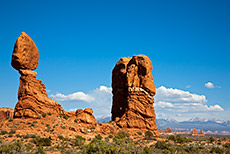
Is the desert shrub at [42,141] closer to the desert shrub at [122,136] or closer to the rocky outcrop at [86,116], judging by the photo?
the rocky outcrop at [86,116]

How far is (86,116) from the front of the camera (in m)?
43.0

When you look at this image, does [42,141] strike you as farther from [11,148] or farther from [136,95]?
[136,95]

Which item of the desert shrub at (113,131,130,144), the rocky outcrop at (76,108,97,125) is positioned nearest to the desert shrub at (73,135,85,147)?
the desert shrub at (113,131,130,144)

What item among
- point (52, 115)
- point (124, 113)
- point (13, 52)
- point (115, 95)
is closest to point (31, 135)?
point (52, 115)

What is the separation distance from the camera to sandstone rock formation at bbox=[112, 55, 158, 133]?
45.2 meters

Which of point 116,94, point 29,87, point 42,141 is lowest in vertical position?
point 42,141

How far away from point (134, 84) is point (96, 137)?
11.9 m

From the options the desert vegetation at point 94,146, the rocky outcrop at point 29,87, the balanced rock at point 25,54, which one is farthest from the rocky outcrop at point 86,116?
the balanced rock at point 25,54

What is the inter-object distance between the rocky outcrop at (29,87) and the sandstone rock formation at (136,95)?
10487mm

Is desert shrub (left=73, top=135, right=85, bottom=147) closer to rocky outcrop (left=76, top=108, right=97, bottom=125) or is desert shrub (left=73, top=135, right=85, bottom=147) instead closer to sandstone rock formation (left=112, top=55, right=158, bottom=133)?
rocky outcrop (left=76, top=108, right=97, bottom=125)

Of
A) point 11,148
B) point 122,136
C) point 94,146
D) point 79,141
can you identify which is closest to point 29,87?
point 79,141

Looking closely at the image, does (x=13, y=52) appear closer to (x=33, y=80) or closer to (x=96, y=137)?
(x=33, y=80)

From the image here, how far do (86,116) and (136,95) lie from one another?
8.80 metres

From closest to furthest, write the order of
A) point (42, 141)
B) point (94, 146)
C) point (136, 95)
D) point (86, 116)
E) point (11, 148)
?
point (11, 148)
point (94, 146)
point (42, 141)
point (86, 116)
point (136, 95)
